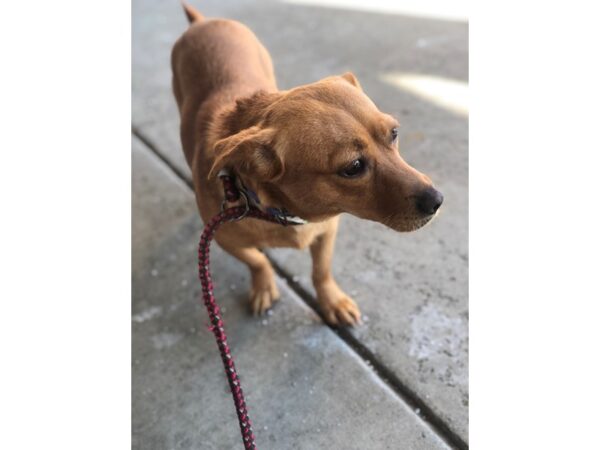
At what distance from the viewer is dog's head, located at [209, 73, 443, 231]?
1814 mm

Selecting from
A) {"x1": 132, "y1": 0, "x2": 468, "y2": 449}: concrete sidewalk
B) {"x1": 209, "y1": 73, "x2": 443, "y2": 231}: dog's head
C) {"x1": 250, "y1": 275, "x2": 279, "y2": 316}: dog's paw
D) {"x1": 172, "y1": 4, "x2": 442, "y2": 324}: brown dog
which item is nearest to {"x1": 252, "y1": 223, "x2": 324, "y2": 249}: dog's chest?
{"x1": 172, "y1": 4, "x2": 442, "y2": 324}: brown dog

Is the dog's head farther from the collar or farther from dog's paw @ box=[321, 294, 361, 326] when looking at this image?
dog's paw @ box=[321, 294, 361, 326]

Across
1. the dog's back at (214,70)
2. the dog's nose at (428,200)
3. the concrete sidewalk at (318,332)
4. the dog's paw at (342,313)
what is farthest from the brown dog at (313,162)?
the concrete sidewalk at (318,332)

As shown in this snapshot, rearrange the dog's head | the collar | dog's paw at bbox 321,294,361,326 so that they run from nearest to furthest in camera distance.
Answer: the dog's head < the collar < dog's paw at bbox 321,294,361,326

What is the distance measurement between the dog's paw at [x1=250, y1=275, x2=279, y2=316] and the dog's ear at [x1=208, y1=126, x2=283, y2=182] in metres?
0.85

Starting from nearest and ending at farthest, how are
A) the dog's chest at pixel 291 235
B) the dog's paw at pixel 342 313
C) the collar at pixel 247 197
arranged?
the collar at pixel 247 197 → the dog's chest at pixel 291 235 → the dog's paw at pixel 342 313

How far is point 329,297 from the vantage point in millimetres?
2582

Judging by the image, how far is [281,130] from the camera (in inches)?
73.3

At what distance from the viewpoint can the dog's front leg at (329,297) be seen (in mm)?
2521

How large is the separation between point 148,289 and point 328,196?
54.7 inches

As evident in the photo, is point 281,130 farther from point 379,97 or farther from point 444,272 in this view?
point 379,97

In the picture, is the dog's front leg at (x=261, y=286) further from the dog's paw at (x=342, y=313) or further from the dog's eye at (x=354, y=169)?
the dog's eye at (x=354, y=169)

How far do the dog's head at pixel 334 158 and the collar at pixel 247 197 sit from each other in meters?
0.07

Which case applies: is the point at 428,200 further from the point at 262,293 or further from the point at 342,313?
the point at 262,293
